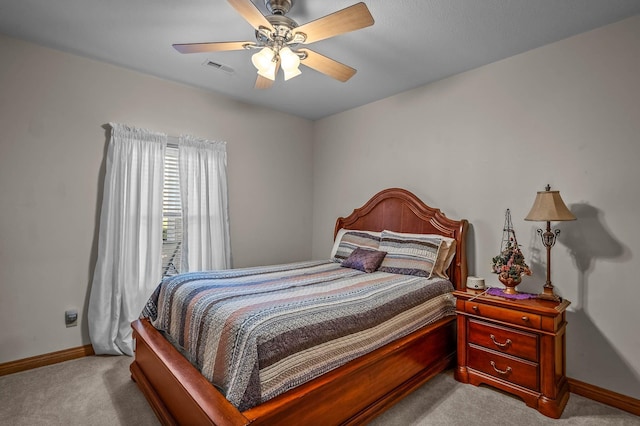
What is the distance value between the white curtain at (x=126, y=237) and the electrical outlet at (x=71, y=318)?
0.12 meters

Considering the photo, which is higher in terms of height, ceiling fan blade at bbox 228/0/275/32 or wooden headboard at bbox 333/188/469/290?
ceiling fan blade at bbox 228/0/275/32

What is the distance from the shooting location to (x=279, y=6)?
192 centimetres

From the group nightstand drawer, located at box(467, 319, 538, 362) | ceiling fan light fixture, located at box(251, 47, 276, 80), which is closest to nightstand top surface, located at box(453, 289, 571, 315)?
nightstand drawer, located at box(467, 319, 538, 362)

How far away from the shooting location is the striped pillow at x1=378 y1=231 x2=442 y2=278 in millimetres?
2801

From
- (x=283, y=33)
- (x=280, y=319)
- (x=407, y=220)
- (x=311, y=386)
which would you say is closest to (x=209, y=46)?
(x=283, y=33)

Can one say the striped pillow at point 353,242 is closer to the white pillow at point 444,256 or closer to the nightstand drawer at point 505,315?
the white pillow at point 444,256

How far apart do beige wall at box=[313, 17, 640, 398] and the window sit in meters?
2.51

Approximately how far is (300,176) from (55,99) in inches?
107

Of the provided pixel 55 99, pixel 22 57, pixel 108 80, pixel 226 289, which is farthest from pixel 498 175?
pixel 22 57

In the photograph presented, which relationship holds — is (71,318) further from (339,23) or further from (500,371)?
(500,371)

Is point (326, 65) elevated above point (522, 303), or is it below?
above

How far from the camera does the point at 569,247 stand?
239 cm

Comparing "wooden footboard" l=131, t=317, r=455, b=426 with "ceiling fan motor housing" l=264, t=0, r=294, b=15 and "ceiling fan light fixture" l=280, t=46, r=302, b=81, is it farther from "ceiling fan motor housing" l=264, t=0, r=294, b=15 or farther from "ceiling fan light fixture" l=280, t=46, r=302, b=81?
"ceiling fan motor housing" l=264, t=0, r=294, b=15

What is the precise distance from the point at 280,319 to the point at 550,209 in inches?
77.7
